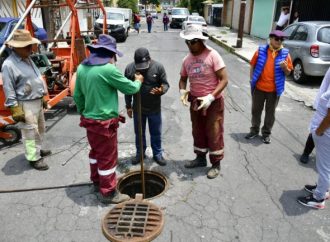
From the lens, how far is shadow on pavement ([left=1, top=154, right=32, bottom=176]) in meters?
4.44

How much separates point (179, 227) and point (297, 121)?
13.3 ft

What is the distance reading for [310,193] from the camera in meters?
3.91

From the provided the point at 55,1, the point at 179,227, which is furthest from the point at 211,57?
the point at 55,1

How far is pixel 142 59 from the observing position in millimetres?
4098

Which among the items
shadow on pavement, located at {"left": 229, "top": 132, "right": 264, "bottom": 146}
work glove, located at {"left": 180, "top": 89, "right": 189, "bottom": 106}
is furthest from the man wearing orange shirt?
work glove, located at {"left": 180, "top": 89, "right": 189, "bottom": 106}

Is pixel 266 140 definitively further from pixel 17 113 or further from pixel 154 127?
pixel 17 113

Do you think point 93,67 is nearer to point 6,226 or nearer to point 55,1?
point 6,226

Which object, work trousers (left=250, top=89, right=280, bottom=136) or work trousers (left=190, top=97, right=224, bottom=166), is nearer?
work trousers (left=190, top=97, right=224, bottom=166)

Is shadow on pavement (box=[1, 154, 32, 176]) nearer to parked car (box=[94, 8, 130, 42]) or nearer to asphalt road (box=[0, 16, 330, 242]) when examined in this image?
asphalt road (box=[0, 16, 330, 242])

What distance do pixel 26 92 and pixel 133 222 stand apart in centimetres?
230

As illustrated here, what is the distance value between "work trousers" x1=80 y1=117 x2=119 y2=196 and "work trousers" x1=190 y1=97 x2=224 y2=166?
48.3 inches

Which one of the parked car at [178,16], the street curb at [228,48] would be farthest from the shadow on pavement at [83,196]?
the parked car at [178,16]

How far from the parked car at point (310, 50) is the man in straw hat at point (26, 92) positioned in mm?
Answer: 6848

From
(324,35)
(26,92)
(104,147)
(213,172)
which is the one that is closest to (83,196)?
(104,147)
